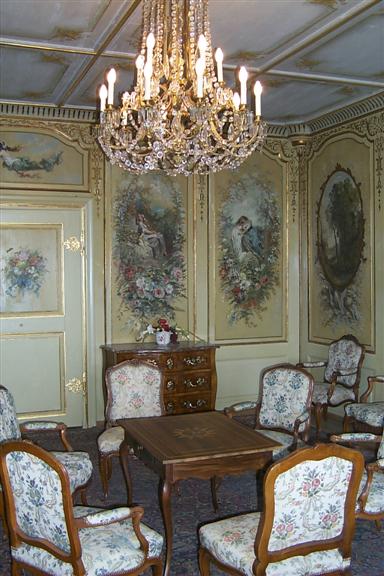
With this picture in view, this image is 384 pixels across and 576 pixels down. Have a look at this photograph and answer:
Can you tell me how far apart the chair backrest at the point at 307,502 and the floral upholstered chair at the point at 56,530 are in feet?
1.90

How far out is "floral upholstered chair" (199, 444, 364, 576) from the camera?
256cm

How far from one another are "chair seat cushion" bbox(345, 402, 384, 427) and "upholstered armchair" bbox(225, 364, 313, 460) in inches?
34.7

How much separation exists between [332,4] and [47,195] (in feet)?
11.3

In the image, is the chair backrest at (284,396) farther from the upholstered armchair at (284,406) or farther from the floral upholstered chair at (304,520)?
the floral upholstered chair at (304,520)

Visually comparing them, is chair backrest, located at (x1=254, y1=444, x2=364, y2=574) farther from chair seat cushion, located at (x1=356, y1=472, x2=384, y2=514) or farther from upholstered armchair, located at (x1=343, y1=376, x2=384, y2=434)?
upholstered armchair, located at (x1=343, y1=376, x2=384, y2=434)

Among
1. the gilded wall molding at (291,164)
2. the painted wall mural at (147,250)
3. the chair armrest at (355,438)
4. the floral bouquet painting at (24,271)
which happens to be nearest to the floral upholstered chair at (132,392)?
the chair armrest at (355,438)

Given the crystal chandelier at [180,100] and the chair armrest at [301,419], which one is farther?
the chair armrest at [301,419]

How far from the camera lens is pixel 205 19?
3.36 meters

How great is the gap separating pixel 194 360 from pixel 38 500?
363 cm

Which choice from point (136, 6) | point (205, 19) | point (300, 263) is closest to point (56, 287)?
point (300, 263)

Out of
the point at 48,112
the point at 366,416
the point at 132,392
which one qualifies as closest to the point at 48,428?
the point at 132,392

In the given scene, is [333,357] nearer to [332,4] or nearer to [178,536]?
[178,536]

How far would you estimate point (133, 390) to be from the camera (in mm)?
4812

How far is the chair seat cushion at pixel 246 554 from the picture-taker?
8.89 feet
